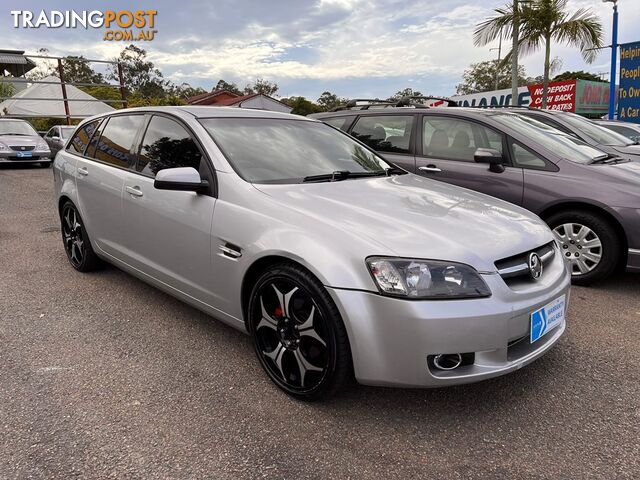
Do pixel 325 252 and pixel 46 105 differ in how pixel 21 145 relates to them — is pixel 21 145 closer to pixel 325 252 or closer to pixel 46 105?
pixel 325 252

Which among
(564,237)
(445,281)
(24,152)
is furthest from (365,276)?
(24,152)

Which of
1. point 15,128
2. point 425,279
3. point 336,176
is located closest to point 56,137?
point 15,128

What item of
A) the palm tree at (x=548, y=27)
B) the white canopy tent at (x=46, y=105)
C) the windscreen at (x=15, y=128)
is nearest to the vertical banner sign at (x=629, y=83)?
the palm tree at (x=548, y=27)

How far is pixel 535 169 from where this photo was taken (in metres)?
4.60

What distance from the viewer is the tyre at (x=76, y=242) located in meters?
4.36

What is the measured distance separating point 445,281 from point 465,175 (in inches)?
118

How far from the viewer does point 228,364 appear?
2.94m

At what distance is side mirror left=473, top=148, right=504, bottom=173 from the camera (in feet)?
15.2

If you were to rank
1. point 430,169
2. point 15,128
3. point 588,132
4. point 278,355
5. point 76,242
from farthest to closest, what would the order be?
point 15,128
point 588,132
point 430,169
point 76,242
point 278,355

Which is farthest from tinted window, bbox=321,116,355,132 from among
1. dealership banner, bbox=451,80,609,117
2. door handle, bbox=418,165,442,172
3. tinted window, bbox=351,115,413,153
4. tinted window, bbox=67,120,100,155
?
dealership banner, bbox=451,80,609,117

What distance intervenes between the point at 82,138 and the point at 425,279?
3765 mm

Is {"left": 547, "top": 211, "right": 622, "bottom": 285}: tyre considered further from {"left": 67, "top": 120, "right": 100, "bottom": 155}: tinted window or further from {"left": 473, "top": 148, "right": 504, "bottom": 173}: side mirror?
{"left": 67, "top": 120, "right": 100, "bottom": 155}: tinted window

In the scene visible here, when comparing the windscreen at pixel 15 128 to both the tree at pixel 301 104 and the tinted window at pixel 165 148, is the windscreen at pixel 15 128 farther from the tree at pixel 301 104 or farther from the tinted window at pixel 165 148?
the tree at pixel 301 104

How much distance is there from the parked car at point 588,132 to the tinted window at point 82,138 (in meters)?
5.18
